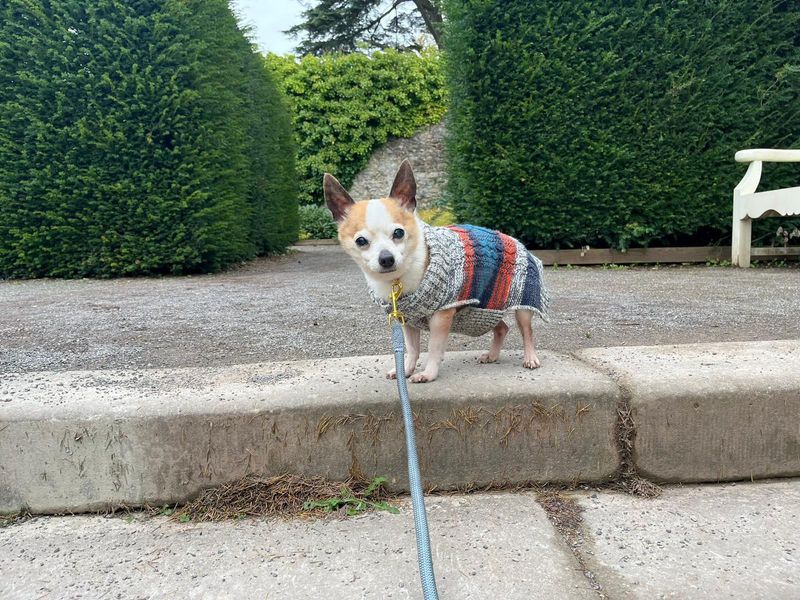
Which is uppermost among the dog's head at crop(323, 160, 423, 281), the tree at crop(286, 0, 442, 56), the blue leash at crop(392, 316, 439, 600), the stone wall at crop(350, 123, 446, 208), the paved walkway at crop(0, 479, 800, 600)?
the tree at crop(286, 0, 442, 56)

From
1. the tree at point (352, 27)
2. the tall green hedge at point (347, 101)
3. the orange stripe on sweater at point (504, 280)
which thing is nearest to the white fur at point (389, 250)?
the orange stripe on sweater at point (504, 280)

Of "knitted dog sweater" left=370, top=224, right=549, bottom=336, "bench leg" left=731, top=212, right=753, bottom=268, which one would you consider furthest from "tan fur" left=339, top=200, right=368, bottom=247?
"bench leg" left=731, top=212, right=753, bottom=268

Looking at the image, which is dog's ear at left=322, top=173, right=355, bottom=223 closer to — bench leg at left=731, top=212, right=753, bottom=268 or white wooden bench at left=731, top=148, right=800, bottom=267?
white wooden bench at left=731, top=148, right=800, bottom=267

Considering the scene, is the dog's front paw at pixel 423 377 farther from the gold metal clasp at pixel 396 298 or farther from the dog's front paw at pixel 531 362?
the dog's front paw at pixel 531 362

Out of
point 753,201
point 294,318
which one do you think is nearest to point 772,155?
point 753,201

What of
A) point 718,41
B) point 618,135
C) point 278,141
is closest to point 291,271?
point 278,141

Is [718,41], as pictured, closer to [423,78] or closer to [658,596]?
[658,596]

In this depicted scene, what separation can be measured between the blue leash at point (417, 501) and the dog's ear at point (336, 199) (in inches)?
17.5

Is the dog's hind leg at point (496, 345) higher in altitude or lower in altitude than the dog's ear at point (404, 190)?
lower

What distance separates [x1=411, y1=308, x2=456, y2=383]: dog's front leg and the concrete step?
57mm

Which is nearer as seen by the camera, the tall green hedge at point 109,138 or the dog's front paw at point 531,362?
the dog's front paw at point 531,362

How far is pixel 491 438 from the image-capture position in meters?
1.71

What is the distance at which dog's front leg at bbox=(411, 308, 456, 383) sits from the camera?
184 cm

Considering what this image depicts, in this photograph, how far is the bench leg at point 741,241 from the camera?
646 cm
